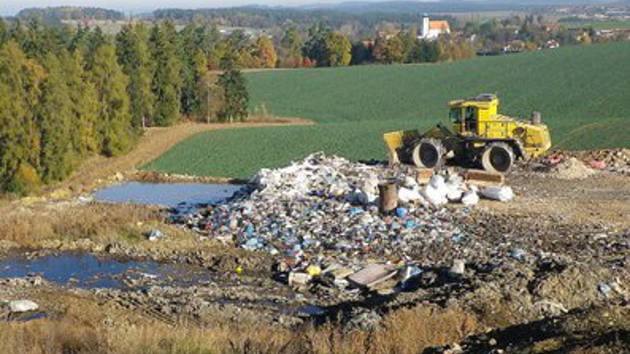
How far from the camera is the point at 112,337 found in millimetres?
9992

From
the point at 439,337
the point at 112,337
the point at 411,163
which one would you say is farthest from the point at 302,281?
the point at 411,163

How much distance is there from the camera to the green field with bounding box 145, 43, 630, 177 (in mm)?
31891

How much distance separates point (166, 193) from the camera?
90.3ft

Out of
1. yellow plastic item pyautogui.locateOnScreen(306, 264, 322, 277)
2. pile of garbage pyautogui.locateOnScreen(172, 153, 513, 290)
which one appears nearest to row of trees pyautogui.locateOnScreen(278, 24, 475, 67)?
pile of garbage pyautogui.locateOnScreen(172, 153, 513, 290)

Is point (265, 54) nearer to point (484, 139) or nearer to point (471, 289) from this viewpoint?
point (484, 139)

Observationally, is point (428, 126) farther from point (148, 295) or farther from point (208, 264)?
point (148, 295)

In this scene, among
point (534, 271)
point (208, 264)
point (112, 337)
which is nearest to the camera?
point (112, 337)

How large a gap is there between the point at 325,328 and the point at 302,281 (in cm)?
400

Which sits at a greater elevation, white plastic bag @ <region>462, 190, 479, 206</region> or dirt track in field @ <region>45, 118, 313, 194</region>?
white plastic bag @ <region>462, 190, 479, 206</region>

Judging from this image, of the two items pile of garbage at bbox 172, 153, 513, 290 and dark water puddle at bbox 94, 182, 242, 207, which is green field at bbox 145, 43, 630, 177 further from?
pile of garbage at bbox 172, 153, 513, 290

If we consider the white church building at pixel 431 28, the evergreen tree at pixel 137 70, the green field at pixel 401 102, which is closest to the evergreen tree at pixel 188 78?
the evergreen tree at pixel 137 70

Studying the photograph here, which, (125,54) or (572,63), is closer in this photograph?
(125,54)

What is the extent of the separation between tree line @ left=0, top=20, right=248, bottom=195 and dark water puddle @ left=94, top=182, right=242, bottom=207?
2205 mm

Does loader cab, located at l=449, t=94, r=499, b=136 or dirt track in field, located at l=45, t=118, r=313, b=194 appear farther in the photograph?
dirt track in field, located at l=45, t=118, r=313, b=194
